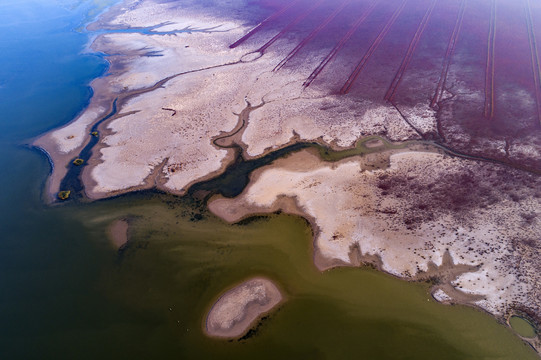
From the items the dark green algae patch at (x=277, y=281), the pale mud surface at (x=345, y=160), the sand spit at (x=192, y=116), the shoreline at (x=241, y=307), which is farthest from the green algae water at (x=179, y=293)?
the sand spit at (x=192, y=116)

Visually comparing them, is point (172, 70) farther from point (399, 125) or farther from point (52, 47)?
point (399, 125)

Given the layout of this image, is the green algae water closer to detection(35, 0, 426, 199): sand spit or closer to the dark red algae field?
detection(35, 0, 426, 199): sand spit

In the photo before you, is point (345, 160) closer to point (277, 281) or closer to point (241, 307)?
point (277, 281)

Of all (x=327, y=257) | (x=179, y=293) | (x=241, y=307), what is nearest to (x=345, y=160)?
(x=327, y=257)

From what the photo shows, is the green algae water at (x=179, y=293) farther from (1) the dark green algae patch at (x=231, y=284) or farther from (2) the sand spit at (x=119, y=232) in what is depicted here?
(2) the sand spit at (x=119, y=232)

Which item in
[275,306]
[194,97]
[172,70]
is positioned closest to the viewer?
[275,306]

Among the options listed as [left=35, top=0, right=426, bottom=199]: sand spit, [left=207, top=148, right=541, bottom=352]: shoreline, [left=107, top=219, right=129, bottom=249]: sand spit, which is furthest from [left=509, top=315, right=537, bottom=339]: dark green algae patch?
[left=107, top=219, right=129, bottom=249]: sand spit

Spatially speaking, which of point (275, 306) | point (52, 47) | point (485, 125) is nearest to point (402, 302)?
point (275, 306)
